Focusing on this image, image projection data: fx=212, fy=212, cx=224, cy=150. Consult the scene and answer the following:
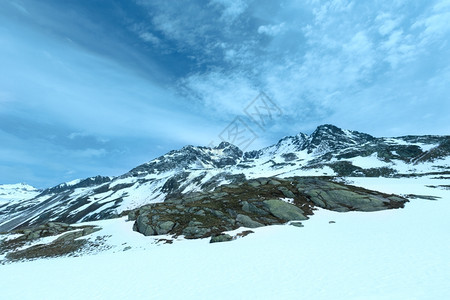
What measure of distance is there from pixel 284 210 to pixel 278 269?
1746cm

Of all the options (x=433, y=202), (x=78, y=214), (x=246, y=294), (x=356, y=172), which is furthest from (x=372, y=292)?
(x=78, y=214)

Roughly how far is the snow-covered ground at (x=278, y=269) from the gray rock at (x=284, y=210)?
188 inches

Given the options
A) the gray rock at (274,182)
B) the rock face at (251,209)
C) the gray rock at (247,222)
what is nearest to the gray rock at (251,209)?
the rock face at (251,209)

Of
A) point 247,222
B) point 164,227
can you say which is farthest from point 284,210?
point 164,227

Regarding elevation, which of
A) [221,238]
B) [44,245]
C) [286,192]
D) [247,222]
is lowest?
[44,245]

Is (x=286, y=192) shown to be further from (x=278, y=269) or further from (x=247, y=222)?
(x=278, y=269)

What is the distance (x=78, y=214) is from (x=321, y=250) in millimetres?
148685

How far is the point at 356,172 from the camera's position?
94438 millimetres

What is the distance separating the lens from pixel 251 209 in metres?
30.2

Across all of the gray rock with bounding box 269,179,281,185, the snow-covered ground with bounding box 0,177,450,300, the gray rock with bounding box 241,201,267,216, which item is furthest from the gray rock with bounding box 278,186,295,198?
the snow-covered ground with bounding box 0,177,450,300

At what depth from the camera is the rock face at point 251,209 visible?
85.6 feet

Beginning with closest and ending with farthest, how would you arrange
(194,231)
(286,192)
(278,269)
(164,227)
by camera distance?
(278,269)
(194,231)
(164,227)
(286,192)

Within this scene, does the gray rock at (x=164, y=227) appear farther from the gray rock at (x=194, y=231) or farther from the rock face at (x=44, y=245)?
the rock face at (x=44, y=245)

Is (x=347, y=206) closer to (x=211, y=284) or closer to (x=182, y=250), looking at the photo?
(x=182, y=250)
